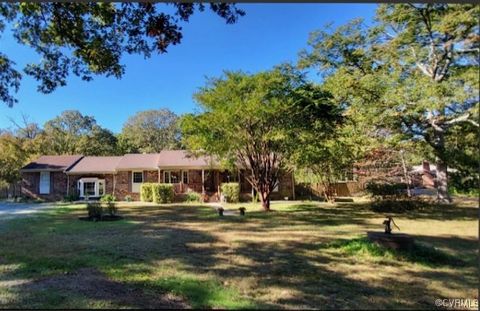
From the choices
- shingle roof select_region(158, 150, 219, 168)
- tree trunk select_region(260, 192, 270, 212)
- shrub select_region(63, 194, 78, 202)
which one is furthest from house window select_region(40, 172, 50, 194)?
tree trunk select_region(260, 192, 270, 212)

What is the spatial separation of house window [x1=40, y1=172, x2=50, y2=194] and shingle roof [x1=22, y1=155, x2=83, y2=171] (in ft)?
1.41

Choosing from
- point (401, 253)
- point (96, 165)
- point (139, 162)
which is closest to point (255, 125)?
point (401, 253)

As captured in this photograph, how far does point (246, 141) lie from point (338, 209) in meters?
6.98

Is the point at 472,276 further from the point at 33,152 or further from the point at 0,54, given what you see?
the point at 33,152

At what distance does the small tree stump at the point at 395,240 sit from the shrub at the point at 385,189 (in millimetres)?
429

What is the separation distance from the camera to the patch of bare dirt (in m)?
2.99

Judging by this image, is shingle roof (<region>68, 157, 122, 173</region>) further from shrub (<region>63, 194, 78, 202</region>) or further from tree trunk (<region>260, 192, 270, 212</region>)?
tree trunk (<region>260, 192, 270, 212</region>)

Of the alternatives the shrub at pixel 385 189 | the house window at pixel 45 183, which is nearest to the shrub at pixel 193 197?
the house window at pixel 45 183

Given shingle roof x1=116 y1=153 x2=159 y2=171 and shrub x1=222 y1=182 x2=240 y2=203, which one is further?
shingle roof x1=116 y1=153 x2=159 y2=171

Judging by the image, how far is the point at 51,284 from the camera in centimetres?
366

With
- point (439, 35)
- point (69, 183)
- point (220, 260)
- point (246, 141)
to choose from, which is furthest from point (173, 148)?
point (439, 35)

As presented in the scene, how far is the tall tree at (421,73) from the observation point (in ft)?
7.52

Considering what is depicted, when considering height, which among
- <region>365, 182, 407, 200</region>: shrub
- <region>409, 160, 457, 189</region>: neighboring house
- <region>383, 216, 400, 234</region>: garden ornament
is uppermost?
<region>409, 160, 457, 189</region>: neighboring house

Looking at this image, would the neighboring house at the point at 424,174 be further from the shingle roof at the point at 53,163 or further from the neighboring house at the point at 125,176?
the shingle roof at the point at 53,163
